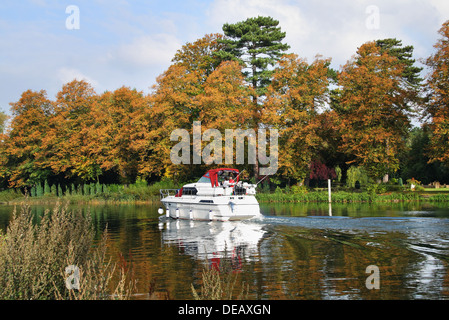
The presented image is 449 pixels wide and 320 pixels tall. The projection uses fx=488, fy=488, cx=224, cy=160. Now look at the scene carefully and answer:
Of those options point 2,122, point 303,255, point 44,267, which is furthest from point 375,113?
point 2,122

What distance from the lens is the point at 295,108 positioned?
1997 inches

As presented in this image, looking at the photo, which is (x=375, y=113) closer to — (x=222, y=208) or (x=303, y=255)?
(x=222, y=208)

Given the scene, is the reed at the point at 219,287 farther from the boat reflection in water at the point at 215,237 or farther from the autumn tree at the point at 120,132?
the autumn tree at the point at 120,132

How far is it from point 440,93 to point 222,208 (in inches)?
1012

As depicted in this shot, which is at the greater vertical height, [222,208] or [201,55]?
[201,55]

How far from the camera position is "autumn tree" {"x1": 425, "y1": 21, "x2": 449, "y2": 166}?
41219 millimetres

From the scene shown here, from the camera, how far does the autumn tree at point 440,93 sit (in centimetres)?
4122

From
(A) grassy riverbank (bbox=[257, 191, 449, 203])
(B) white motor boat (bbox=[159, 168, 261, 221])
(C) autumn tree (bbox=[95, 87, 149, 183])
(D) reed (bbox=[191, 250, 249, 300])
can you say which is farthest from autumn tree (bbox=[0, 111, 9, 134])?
(D) reed (bbox=[191, 250, 249, 300])

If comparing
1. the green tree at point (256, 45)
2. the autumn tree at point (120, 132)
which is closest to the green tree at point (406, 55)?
the green tree at point (256, 45)

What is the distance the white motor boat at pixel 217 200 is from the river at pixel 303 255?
0.78 meters

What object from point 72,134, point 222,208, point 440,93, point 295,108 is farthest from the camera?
point 72,134

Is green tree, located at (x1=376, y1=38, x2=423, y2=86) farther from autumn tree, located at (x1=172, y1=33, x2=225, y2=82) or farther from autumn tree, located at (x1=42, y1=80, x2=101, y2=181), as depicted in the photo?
autumn tree, located at (x1=42, y1=80, x2=101, y2=181)
